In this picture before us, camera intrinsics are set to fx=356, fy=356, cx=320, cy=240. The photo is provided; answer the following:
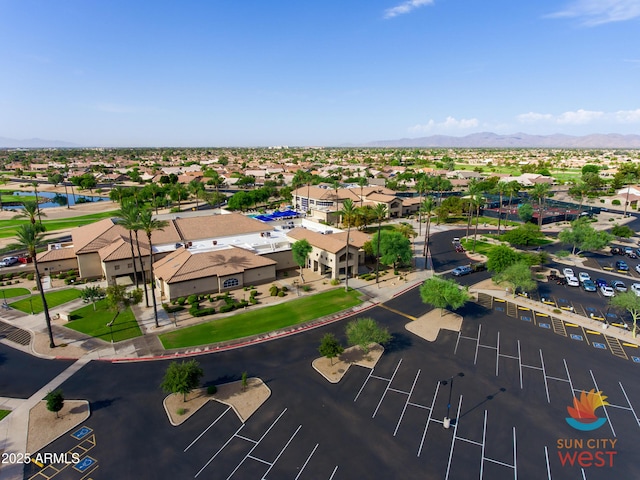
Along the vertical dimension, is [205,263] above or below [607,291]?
above

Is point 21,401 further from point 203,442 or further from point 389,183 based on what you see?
point 389,183

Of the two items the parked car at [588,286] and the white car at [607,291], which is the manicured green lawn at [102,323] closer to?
the parked car at [588,286]

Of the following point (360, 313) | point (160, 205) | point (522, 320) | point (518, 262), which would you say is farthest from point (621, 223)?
point (160, 205)

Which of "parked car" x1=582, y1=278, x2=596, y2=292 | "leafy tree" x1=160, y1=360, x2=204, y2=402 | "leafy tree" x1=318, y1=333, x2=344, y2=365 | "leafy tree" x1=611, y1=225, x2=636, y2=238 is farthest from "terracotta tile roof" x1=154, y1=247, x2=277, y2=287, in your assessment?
"leafy tree" x1=611, y1=225, x2=636, y2=238

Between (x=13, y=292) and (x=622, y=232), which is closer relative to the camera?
(x=13, y=292)

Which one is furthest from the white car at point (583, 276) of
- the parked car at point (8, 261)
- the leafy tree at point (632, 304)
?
the parked car at point (8, 261)

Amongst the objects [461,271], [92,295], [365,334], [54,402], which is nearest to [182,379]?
[54,402]

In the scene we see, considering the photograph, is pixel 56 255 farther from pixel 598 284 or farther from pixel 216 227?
pixel 598 284
